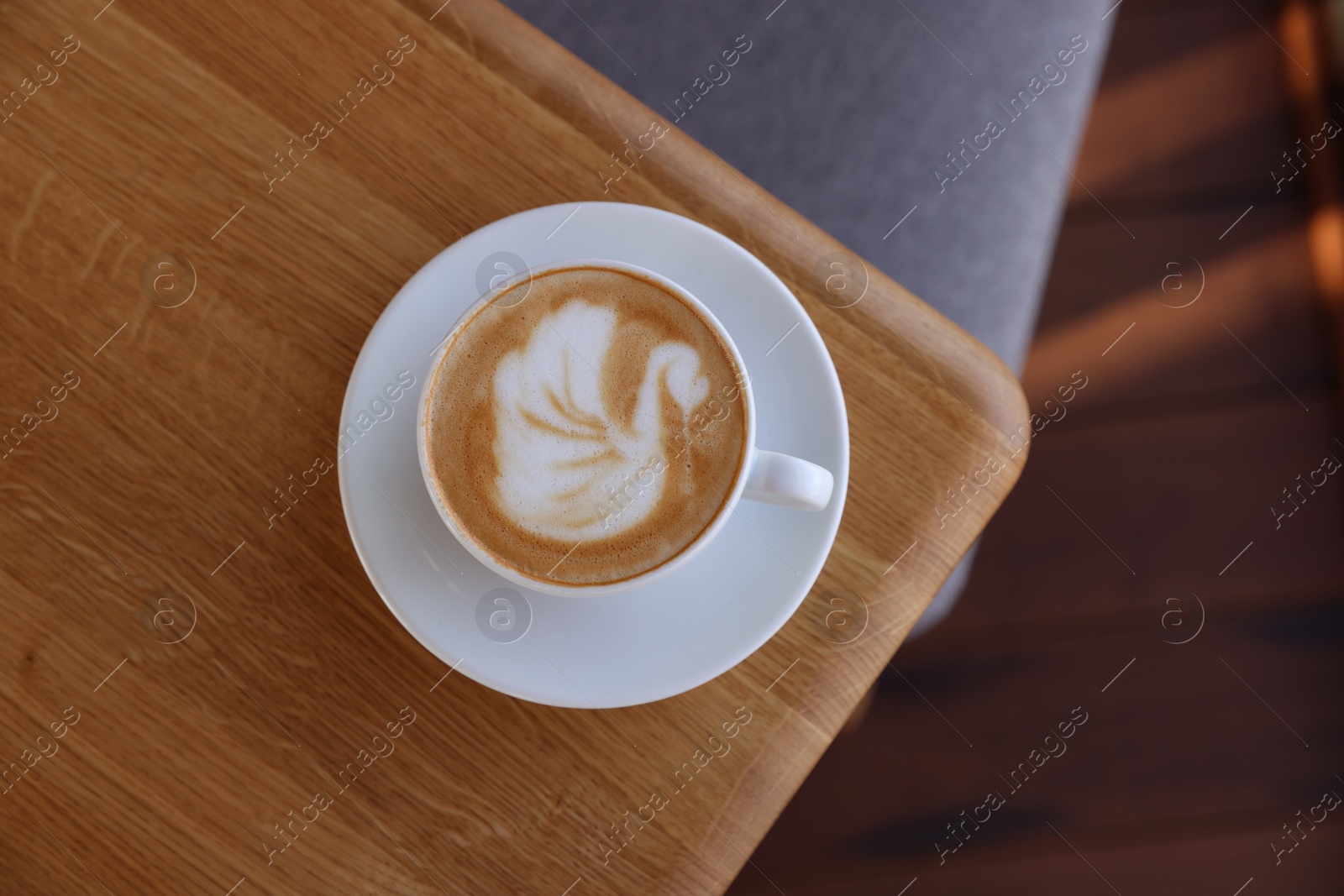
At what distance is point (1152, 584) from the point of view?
1356mm

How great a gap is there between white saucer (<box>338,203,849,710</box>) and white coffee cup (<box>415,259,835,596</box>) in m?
0.04

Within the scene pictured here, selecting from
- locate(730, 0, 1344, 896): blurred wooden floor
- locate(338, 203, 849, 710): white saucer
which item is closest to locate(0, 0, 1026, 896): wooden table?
locate(338, 203, 849, 710): white saucer

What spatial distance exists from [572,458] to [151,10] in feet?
1.73

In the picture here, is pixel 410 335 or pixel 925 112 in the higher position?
pixel 925 112

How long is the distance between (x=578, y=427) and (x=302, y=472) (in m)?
0.25

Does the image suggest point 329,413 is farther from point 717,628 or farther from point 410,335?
point 717,628

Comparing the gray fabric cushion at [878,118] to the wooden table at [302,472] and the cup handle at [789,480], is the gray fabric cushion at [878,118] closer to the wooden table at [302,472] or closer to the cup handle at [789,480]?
the wooden table at [302,472]

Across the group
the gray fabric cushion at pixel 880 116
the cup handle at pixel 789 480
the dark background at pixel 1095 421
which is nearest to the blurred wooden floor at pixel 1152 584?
the dark background at pixel 1095 421

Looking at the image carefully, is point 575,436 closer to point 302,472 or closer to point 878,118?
point 302,472

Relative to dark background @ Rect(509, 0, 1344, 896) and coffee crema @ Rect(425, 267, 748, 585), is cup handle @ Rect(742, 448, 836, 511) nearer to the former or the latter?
coffee crema @ Rect(425, 267, 748, 585)

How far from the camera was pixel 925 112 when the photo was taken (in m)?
1.27

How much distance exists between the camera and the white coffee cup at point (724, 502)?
0.67m

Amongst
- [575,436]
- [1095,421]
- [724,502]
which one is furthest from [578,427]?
[1095,421]

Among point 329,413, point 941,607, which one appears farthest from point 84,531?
→ point 941,607
